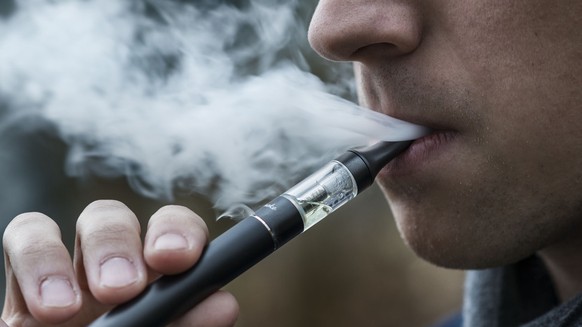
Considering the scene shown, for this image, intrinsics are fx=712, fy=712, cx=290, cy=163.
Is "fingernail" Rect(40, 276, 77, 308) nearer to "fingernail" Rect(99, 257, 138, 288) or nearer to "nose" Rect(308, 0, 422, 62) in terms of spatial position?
"fingernail" Rect(99, 257, 138, 288)

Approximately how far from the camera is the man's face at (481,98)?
53.0 inches

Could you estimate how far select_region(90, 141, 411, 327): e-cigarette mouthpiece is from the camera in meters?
1.18

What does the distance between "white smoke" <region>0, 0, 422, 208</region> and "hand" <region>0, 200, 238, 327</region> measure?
1.14 feet

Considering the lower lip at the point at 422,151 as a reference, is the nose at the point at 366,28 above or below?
above

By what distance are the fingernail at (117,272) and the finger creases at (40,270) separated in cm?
7

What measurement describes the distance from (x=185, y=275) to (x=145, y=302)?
8 centimetres

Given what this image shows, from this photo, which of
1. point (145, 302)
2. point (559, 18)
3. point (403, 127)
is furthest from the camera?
point (403, 127)

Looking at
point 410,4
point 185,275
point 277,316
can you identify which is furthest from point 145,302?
point 277,316

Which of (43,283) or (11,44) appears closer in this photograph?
(43,283)

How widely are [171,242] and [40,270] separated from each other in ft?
0.99

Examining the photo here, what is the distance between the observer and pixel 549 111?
4.47ft

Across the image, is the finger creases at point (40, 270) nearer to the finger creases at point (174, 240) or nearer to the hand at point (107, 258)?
the hand at point (107, 258)

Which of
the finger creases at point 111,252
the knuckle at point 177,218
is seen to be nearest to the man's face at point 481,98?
the knuckle at point 177,218

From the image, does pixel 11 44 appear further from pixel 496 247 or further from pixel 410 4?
pixel 496 247
